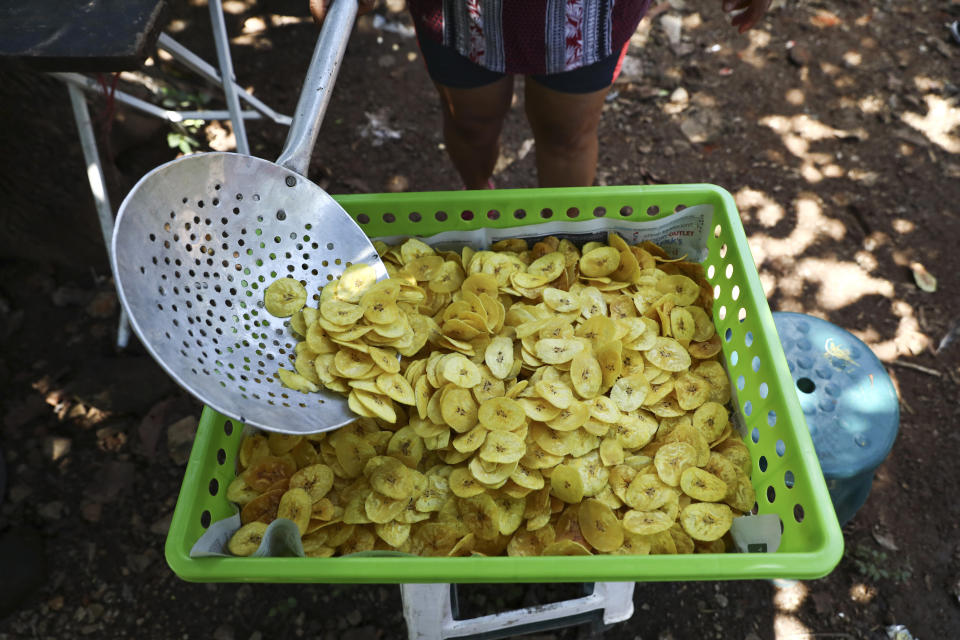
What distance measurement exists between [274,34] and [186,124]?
3.28ft

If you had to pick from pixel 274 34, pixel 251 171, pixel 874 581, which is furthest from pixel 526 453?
pixel 274 34

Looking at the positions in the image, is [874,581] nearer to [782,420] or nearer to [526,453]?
[782,420]

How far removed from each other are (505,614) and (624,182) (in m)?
2.13

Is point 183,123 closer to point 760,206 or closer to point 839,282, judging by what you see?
point 760,206

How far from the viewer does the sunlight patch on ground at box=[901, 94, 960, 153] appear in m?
3.32

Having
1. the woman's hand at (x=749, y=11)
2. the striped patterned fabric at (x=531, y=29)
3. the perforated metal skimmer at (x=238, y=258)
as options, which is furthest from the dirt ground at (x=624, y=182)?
the woman's hand at (x=749, y=11)

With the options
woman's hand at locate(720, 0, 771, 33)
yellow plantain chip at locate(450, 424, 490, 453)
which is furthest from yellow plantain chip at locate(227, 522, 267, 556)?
woman's hand at locate(720, 0, 771, 33)

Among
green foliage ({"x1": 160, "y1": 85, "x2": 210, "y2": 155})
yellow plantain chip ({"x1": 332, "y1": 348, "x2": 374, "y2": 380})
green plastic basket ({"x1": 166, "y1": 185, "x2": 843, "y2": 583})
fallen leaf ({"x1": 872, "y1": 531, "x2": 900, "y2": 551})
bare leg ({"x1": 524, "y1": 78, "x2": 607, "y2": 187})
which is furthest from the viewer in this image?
green foliage ({"x1": 160, "y1": 85, "x2": 210, "y2": 155})

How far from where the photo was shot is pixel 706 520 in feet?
4.79

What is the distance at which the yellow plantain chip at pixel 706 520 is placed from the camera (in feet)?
4.73

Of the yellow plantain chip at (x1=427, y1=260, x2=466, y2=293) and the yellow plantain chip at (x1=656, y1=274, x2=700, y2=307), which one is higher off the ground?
the yellow plantain chip at (x1=427, y1=260, x2=466, y2=293)

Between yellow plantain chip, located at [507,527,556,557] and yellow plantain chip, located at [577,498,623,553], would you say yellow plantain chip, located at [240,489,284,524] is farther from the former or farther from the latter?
yellow plantain chip, located at [577,498,623,553]

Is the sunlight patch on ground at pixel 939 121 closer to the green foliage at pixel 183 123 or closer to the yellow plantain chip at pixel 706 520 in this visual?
the yellow plantain chip at pixel 706 520

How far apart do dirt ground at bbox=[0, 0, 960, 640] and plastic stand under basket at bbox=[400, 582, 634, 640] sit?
8.9 inches
